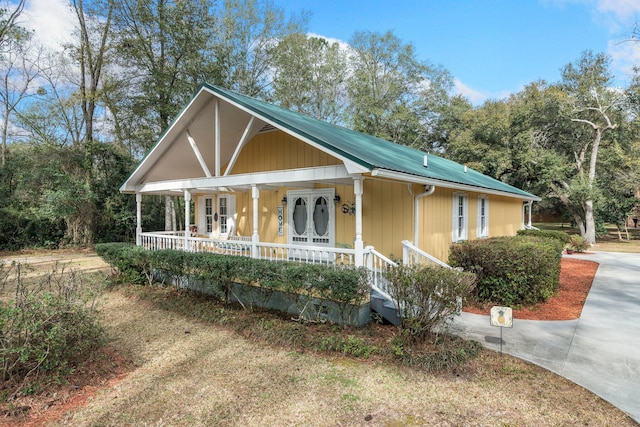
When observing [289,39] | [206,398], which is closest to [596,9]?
[289,39]

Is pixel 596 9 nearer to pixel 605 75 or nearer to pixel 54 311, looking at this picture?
pixel 605 75

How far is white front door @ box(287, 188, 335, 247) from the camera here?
31.9 feet

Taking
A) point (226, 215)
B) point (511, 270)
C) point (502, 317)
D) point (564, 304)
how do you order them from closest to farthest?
point (502, 317)
point (511, 270)
point (564, 304)
point (226, 215)

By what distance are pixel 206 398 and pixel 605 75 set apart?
32103mm

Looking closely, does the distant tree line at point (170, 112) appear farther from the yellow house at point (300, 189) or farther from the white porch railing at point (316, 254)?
the white porch railing at point (316, 254)

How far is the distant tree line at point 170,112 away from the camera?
63.1ft

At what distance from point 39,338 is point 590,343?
7919 millimetres

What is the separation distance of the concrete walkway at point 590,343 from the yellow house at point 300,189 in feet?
6.25

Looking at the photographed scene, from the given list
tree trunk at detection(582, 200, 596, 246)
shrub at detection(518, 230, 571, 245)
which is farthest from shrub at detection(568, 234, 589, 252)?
tree trunk at detection(582, 200, 596, 246)

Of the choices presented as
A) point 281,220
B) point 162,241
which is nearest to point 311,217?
point 281,220

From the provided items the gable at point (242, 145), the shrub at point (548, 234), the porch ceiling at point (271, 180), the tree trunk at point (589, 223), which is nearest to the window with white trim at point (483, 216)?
the gable at point (242, 145)

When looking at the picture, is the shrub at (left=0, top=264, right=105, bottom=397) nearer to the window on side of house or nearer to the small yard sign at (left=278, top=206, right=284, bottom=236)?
the small yard sign at (left=278, top=206, right=284, bottom=236)

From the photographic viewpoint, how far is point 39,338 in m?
4.15

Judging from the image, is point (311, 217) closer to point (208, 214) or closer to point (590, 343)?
point (208, 214)
